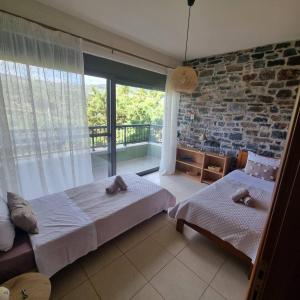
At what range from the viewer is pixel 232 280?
1.60m

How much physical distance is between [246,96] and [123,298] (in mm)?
3416

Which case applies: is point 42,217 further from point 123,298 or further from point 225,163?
point 225,163

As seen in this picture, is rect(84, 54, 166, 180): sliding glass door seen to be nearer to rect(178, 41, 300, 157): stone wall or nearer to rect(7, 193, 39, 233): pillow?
rect(178, 41, 300, 157): stone wall

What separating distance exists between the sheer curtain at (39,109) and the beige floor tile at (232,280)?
7.21 ft

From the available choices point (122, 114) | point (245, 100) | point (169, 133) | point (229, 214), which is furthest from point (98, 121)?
point (245, 100)

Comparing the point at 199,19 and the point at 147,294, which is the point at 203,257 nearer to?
the point at 147,294

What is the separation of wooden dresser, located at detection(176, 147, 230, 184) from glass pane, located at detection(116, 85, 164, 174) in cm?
66

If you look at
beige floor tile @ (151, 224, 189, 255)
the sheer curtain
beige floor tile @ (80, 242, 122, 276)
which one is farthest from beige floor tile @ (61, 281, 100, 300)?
the sheer curtain

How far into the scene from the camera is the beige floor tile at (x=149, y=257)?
1663mm

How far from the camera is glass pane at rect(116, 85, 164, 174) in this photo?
336 centimetres

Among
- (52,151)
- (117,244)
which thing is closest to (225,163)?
(117,244)

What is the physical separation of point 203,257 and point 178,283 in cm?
43

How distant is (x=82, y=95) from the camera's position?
2.39 meters

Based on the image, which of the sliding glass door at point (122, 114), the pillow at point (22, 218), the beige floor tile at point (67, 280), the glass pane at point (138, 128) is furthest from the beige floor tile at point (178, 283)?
the glass pane at point (138, 128)
